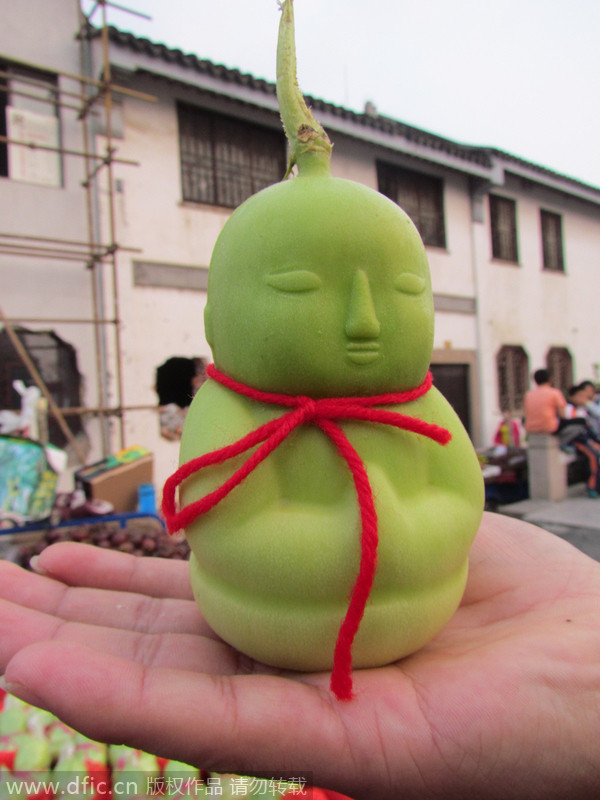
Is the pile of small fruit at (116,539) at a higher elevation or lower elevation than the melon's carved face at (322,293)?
lower

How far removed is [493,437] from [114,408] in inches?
255

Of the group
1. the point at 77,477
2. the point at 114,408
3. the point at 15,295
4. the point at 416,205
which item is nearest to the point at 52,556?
the point at 77,477

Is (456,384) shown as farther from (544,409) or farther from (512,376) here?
(544,409)

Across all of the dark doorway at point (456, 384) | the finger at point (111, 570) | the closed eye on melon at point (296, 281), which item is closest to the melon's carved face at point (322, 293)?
the closed eye on melon at point (296, 281)

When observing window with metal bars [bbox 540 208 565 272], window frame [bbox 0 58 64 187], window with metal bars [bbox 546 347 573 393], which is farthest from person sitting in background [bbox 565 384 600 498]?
window frame [bbox 0 58 64 187]

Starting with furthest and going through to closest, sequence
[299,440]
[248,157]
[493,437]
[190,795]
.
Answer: [493,437]
[248,157]
[190,795]
[299,440]

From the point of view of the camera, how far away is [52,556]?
1.63 meters

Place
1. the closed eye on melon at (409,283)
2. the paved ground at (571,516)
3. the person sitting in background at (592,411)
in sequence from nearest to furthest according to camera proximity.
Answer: the closed eye on melon at (409,283) → the paved ground at (571,516) → the person sitting in background at (592,411)

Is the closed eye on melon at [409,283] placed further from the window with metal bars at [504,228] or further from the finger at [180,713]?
the window with metal bars at [504,228]

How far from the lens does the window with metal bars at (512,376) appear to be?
385 inches

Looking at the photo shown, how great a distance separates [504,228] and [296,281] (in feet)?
33.2

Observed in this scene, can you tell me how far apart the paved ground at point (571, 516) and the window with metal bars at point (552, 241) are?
598 cm

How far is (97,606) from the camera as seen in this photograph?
1501mm

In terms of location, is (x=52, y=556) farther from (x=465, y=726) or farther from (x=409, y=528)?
(x=465, y=726)
